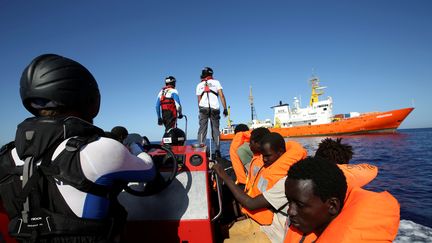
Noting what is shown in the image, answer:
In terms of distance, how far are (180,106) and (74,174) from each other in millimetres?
5132

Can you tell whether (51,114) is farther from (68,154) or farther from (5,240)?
(5,240)

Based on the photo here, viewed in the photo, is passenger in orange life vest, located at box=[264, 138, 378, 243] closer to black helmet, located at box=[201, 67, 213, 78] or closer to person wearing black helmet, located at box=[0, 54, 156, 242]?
person wearing black helmet, located at box=[0, 54, 156, 242]

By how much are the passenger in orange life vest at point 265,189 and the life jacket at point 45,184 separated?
1.90 meters

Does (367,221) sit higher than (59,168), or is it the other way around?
(59,168)

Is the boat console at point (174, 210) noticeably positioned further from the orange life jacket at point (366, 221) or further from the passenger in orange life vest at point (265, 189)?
the orange life jacket at point (366, 221)

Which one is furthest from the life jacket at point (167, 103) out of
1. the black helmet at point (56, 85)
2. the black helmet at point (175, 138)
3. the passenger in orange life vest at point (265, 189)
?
the black helmet at point (56, 85)

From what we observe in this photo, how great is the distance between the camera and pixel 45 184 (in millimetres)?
1359

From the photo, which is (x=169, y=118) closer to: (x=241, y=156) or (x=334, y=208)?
(x=241, y=156)

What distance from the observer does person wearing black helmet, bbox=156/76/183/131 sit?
638 cm

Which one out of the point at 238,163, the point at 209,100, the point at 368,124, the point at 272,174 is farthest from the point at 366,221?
the point at 368,124

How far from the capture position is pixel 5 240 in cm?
177

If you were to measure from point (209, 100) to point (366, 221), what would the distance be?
205 inches

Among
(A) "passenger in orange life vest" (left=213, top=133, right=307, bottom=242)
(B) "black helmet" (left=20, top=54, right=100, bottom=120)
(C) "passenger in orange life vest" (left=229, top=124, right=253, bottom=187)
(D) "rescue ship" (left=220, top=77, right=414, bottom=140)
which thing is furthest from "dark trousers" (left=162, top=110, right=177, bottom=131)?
(D) "rescue ship" (left=220, top=77, right=414, bottom=140)

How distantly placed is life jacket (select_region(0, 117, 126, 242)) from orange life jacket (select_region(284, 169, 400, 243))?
4.86 ft
